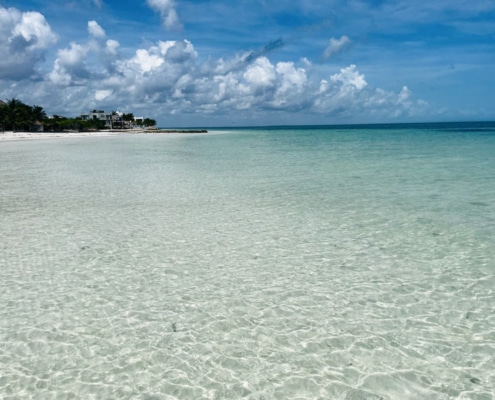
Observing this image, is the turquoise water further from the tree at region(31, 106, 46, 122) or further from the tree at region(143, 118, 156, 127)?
the tree at region(143, 118, 156, 127)

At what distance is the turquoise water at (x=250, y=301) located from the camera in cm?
402

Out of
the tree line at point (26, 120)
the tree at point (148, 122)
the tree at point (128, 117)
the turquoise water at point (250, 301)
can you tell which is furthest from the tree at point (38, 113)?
the turquoise water at point (250, 301)

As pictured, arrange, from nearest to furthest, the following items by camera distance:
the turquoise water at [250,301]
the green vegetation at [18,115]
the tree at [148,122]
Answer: the turquoise water at [250,301] → the green vegetation at [18,115] → the tree at [148,122]

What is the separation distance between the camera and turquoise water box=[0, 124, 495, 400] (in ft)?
13.2

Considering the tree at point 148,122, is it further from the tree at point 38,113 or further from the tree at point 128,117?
the tree at point 38,113

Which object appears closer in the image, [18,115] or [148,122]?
[18,115]

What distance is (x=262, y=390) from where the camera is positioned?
3865 millimetres

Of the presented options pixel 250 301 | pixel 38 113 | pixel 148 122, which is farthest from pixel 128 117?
pixel 250 301

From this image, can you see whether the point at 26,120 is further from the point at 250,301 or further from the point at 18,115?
the point at 250,301

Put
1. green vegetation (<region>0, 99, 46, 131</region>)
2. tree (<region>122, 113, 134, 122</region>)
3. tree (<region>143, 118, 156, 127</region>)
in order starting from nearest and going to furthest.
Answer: green vegetation (<region>0, 99, 46, 131</region>) < tree (<region>122, 113, 134, 122</region>) < tree (<region>143, 118, 156, 127</region>)

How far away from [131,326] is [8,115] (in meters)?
102

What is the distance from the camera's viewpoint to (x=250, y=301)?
18.9 feet

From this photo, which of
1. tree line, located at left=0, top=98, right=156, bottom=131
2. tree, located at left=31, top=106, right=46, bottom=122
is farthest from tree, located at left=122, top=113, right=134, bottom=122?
tree, located at left=31, top=106, right=46, bottom=122

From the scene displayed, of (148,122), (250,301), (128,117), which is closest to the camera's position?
(250,301)
